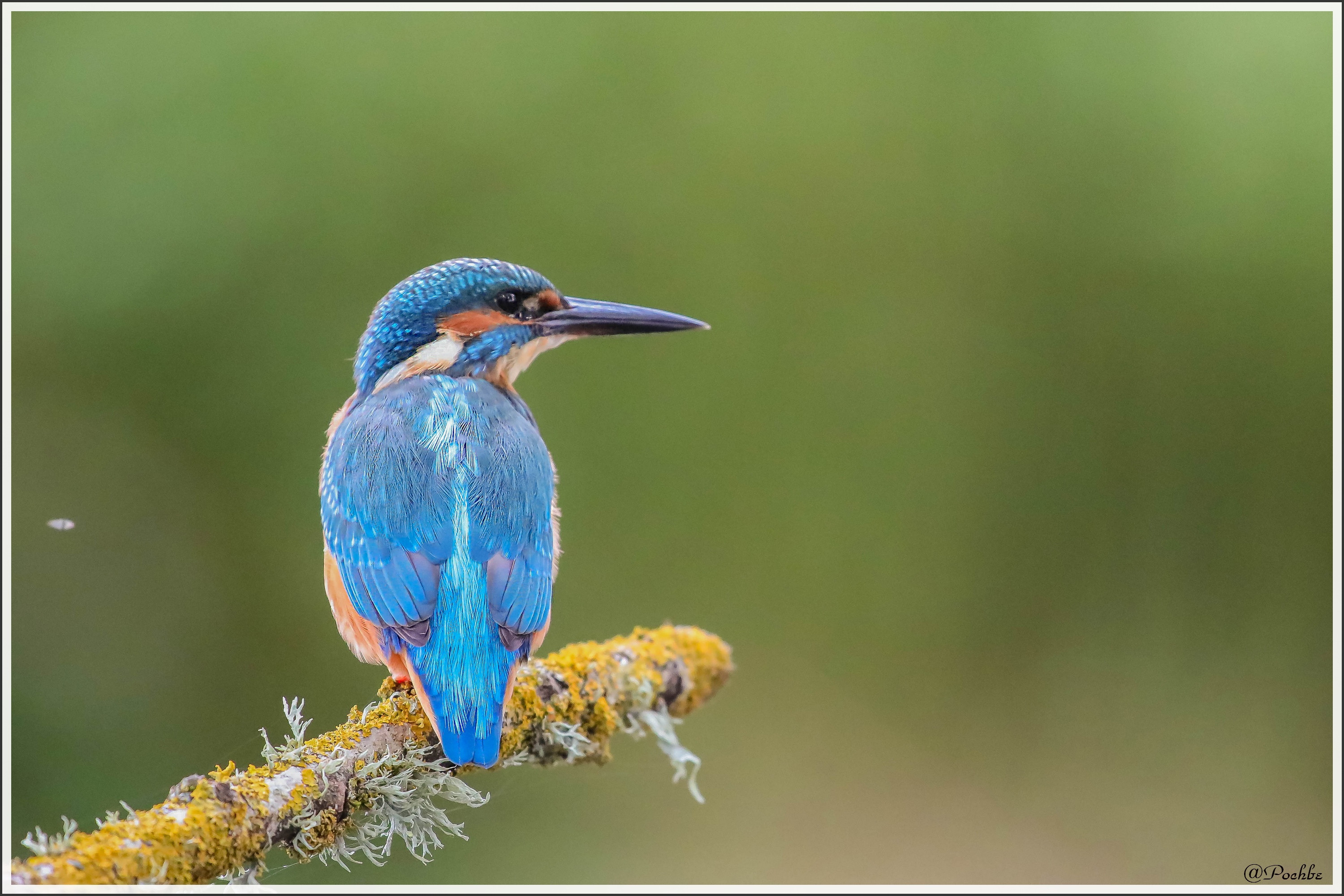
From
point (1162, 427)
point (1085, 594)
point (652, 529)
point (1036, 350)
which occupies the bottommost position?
point (1085, 594)

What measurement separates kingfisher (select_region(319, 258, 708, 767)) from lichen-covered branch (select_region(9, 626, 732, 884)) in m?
0.12

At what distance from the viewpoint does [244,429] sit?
13.2 feet

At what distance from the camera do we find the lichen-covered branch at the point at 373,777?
4.53 feet

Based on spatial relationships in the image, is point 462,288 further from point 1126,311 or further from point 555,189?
point 1126,311

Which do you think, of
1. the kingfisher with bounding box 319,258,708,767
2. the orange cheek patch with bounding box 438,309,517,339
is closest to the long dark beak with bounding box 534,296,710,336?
the kingfisher with bounding box 319,258,708,767

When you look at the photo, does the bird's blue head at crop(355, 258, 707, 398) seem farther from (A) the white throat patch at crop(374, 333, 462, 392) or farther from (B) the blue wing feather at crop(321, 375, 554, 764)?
(B) the blue wing feather at crop(321, 375, 554, 764)

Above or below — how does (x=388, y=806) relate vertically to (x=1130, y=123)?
below

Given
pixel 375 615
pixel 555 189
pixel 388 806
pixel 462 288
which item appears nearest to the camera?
pixel 388 806

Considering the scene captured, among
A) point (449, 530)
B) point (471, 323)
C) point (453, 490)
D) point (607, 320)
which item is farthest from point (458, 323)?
point (449, 530)

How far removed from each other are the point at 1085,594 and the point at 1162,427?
0.74 metres

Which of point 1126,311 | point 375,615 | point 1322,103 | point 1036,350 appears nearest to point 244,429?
point 375,615

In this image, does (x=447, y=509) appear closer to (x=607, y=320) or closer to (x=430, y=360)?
(x=430, y=360)

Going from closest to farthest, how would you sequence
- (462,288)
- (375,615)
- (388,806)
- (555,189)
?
(388,806)
(375,615)
(462,288)
(555,189)

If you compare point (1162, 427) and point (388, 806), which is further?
point (1162, 427)
